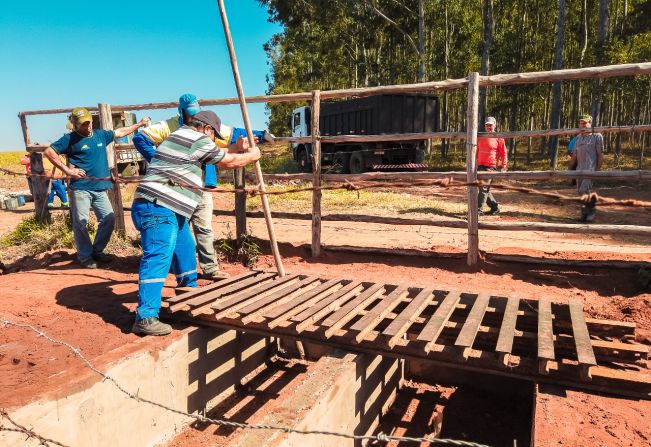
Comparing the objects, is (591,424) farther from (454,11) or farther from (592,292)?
(454,11)

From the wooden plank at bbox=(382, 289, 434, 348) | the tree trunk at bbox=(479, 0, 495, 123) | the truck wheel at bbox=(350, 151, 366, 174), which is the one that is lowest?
the wooden plank at bbox=(382, 289, 434, 348)

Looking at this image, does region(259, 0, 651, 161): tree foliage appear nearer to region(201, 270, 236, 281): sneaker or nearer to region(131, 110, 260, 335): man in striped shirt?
region(201, 270, 236, 281): sneaker

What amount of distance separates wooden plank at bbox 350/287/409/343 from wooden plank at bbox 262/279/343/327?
534 millimetres

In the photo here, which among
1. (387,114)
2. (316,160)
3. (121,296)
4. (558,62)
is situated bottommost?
(121,296)

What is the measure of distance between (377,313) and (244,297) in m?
1.20

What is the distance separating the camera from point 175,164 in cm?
364

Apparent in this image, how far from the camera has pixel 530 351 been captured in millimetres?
3770

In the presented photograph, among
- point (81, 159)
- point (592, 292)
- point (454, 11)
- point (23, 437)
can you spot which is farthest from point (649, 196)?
point (454, 11)

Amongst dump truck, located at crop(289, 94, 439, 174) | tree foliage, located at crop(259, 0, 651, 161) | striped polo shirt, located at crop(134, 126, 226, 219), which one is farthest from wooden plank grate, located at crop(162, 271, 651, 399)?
tree foliage, located at crop(259, 0, 651, 161)

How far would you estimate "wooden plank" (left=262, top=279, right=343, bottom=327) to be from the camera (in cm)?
367

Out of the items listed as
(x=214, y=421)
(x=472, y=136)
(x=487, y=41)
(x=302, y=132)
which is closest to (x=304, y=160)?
(x=302, y=132)

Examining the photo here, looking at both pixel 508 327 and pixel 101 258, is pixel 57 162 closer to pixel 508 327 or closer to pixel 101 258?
pixel 101 258

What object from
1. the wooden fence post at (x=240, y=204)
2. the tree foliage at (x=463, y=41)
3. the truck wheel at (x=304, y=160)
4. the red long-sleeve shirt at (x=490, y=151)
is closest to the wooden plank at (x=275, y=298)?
the wooden fence post at (x=240, y=204)

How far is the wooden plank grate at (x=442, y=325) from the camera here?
2953 millimetres
